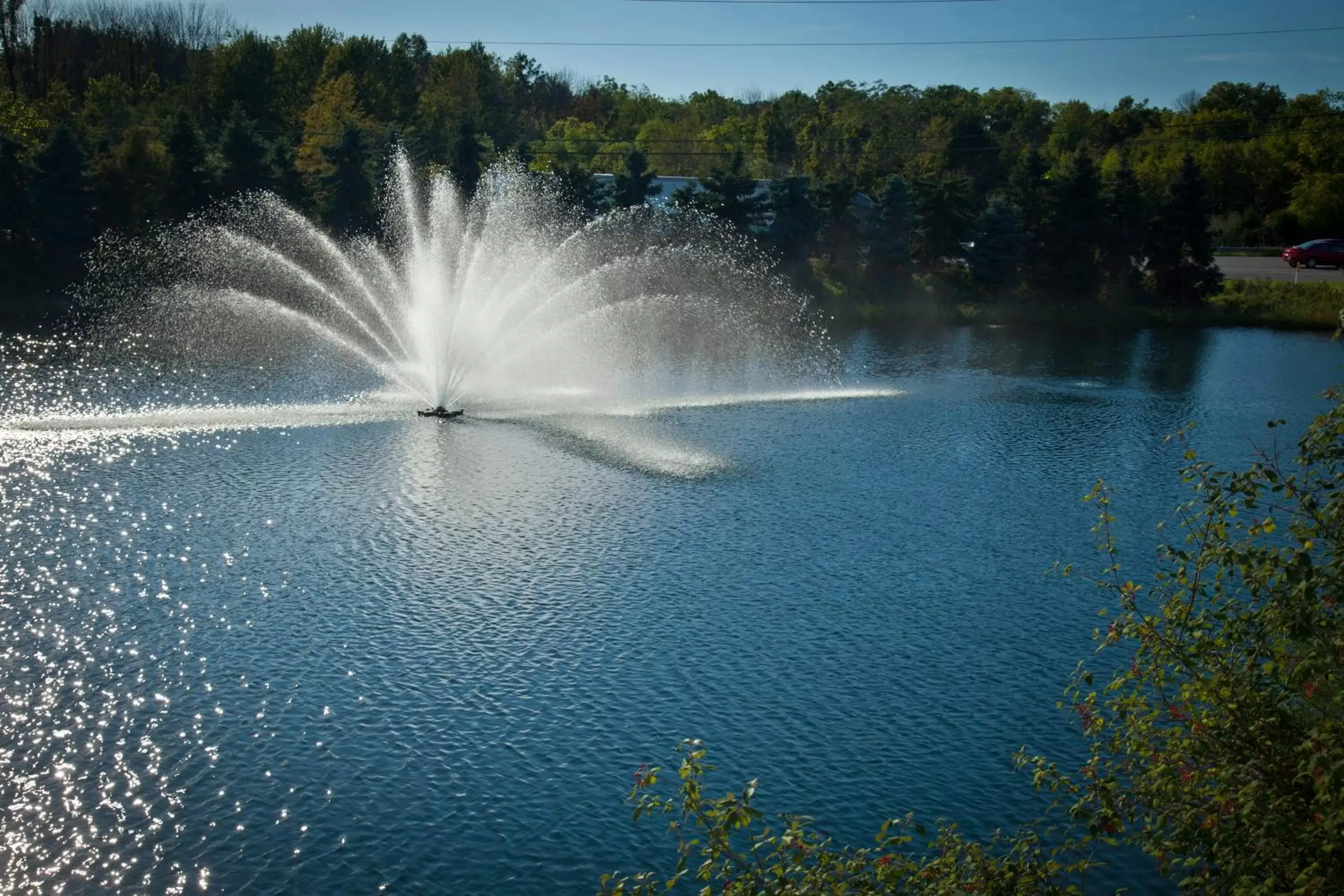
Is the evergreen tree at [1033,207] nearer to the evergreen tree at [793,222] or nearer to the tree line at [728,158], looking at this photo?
the tree line at [728,158]

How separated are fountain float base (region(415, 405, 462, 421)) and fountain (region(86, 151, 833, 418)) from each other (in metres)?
0.09

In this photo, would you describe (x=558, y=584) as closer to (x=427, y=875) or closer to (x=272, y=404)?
(x=427, y=875)

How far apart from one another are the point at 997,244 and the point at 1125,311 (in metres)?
8.96

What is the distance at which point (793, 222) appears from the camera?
245 ft

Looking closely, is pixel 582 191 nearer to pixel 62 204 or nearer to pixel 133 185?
pixel 133 185

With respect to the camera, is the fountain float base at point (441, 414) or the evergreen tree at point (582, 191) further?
the evergreen tree at point (582, 191)

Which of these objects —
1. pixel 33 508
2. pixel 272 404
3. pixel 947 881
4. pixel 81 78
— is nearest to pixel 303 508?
pixel 33 508

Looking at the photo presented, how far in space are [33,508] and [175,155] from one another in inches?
1710

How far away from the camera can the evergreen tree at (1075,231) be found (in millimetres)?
77000

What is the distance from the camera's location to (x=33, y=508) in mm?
31203

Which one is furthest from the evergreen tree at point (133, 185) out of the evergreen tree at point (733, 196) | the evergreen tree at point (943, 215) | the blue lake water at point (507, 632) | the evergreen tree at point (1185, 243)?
the evergreen tree at point (1185, 243)

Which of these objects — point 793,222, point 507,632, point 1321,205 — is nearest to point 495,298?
point 507,632

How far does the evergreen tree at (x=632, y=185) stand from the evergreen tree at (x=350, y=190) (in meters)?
14.8

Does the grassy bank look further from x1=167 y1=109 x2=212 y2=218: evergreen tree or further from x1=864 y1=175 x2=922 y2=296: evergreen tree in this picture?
x1=167 y1=109 x2=212 y2=218: evergreen tree
